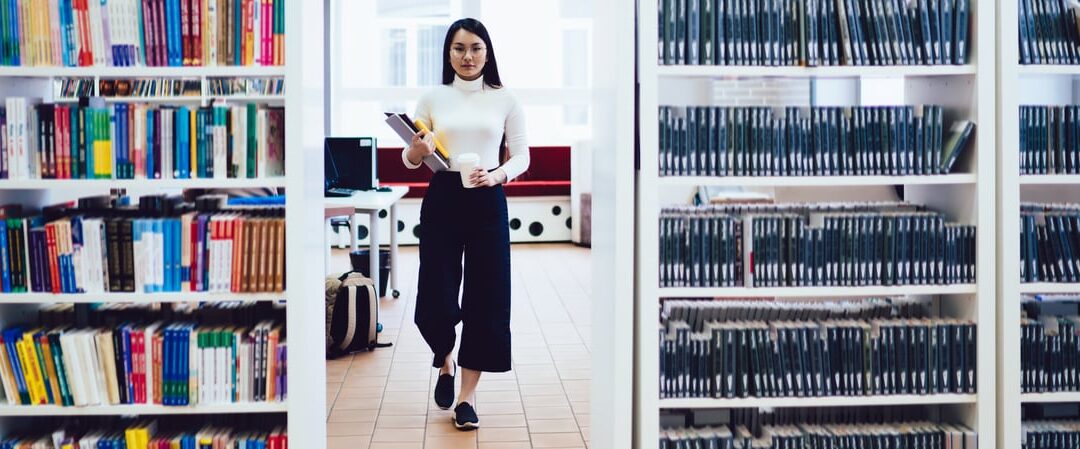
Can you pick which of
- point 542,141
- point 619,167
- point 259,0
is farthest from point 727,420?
point 542,141

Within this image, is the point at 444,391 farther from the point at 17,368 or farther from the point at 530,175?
the point at 530,175

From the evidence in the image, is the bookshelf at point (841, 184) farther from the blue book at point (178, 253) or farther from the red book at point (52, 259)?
the red book at point (52, 259)

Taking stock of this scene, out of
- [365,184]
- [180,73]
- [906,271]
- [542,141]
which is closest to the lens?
[180,73]

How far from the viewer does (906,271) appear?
8.78 feet

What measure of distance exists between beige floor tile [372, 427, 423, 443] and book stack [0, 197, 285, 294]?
3.62ft

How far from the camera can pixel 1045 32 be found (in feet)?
8.73

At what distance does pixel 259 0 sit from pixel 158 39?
0.92 ft

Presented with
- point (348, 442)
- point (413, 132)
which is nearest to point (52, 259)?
point (413, 132)

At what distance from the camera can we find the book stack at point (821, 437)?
2.68m

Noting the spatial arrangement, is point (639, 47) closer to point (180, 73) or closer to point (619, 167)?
point (619, 167)

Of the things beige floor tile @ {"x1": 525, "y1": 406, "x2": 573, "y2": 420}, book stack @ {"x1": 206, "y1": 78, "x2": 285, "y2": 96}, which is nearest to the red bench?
book stack @ {"x1": 206, "y1": 78, "x2": 285, "y2": 96}

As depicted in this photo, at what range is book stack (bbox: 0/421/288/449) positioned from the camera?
104 inches

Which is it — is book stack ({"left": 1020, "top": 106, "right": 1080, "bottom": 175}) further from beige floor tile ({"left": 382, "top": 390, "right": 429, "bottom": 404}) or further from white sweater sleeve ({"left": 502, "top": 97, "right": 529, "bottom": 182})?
beige floor tile ({"left": 382, "top": 390, "right": 429, "bottom": 404})

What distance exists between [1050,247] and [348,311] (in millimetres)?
3200
